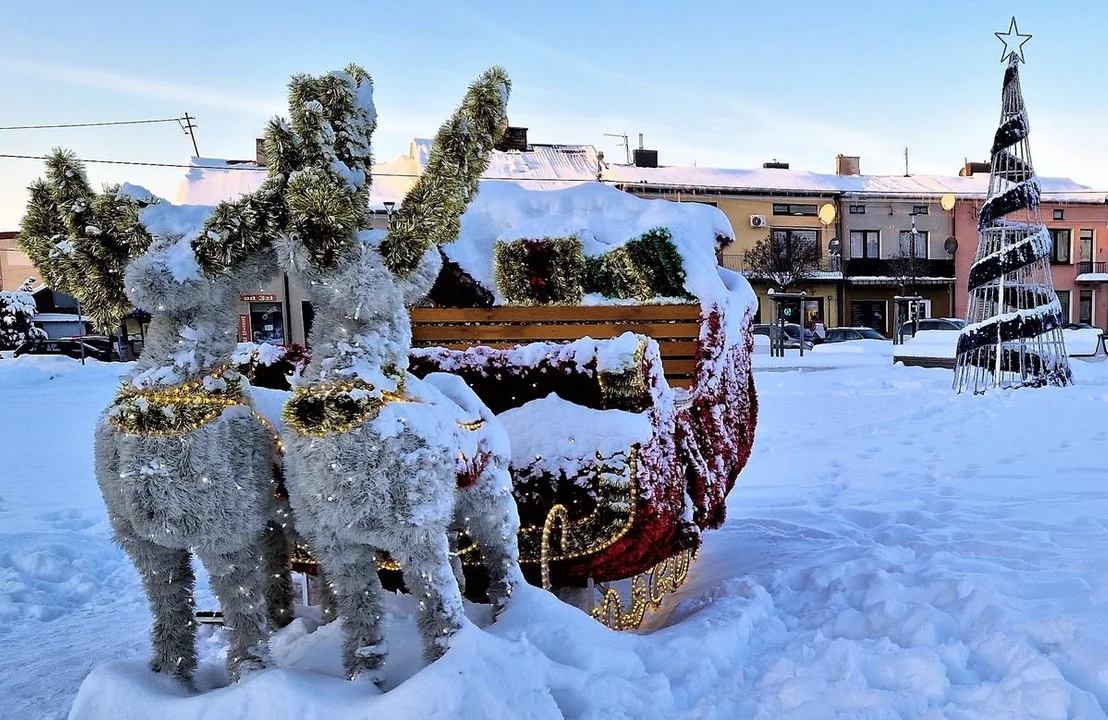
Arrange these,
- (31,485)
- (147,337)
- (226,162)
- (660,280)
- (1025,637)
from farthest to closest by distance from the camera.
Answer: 1. (226,162)
2. (31,485)
3. (660,280)
4. (1025,637)
5. (147,337)

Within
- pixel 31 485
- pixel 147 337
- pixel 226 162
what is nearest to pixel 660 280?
pixel 147 337

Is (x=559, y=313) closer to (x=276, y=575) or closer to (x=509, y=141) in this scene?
(x=509, y=141)

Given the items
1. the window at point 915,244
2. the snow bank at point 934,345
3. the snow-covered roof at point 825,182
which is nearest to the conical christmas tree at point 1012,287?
the snow bank at point 934,345

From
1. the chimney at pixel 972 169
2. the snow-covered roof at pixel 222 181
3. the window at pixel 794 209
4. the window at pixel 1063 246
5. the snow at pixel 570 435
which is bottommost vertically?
the snow at pixel 570 435

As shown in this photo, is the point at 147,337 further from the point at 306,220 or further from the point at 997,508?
the point at 997,508

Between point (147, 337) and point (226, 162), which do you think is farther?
point (226, 162)

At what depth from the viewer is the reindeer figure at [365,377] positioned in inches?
79.4

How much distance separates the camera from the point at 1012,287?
10.2m

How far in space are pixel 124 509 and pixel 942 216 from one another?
30.0m

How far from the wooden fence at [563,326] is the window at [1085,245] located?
29.7 meters

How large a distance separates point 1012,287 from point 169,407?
1054 centimetres

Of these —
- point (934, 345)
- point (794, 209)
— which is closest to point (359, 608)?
point (934, 345)

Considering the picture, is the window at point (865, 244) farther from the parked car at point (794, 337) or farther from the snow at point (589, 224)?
the snow at point (589, 224)

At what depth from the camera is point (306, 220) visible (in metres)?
2.00
